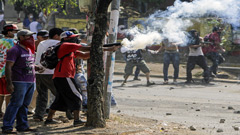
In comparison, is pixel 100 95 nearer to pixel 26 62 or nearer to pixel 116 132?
pixel 116 132

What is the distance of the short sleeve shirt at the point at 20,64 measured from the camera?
7.59 metres

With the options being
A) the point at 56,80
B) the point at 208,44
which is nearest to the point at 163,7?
the point at 208,44

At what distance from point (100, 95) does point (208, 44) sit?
11.3 m

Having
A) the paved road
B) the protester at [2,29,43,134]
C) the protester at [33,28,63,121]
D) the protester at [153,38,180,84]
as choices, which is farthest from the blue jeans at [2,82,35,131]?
the protester at [153,38,180,84]

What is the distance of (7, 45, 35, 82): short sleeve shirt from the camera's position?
24.9 feet

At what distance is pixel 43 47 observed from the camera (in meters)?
8.95

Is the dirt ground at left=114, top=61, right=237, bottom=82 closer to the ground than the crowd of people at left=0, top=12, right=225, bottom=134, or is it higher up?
closer to the ground

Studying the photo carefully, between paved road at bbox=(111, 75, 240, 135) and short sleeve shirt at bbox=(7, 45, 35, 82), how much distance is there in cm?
324

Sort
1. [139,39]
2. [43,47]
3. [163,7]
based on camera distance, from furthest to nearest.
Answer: [163,7], [139,39], [43,47]

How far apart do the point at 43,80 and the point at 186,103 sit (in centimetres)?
465

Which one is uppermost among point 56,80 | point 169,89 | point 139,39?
point 139,39

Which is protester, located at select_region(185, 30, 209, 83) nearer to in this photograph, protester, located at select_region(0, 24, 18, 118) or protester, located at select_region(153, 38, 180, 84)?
protester, located at select_region(153, 38, 180, 84)

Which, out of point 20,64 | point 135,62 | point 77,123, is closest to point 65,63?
point 20,64

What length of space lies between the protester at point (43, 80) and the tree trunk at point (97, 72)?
4.10ft
